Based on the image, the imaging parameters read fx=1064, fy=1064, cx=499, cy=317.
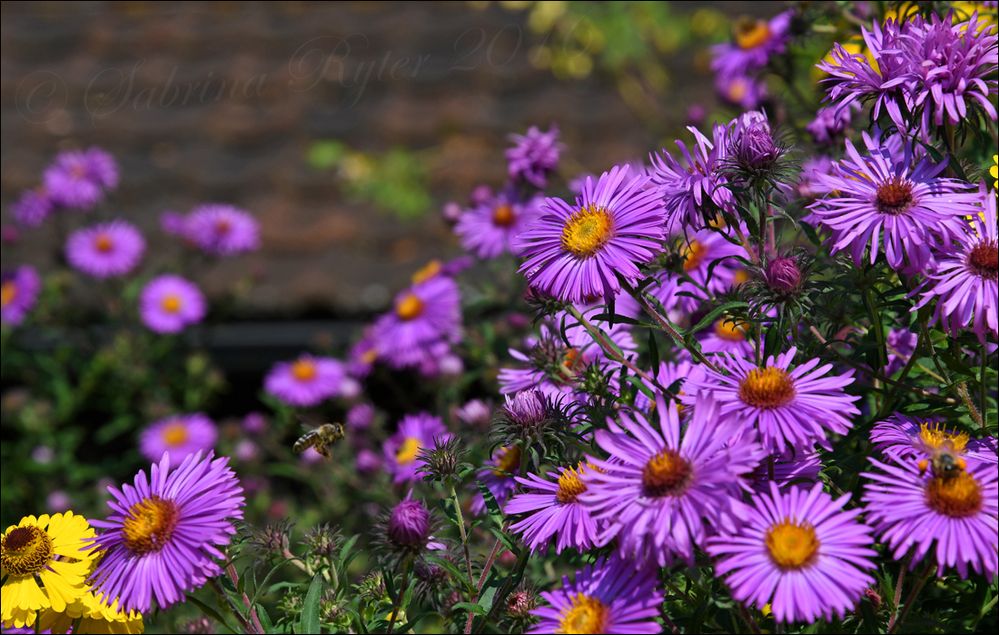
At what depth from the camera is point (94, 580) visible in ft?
4.51

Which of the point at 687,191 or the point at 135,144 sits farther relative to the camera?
the point at 135,144

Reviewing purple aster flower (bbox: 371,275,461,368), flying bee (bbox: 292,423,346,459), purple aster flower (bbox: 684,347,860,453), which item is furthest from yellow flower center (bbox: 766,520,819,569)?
purple aster flower (bbox: 371,275,461,368)

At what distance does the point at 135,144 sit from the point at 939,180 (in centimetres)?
392

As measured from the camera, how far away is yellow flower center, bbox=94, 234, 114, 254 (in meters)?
3.76

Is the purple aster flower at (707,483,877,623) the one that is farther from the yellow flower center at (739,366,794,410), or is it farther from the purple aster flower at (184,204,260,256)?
the purple aster flower at (184,204,260,256)

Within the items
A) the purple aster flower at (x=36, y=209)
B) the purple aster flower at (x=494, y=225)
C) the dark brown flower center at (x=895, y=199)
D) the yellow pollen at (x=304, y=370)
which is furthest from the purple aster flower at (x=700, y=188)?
the purple aster flower at (x=36, y=209)

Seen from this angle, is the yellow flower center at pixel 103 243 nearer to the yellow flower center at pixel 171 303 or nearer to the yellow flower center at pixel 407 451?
the yellow flower center at pixel 171 303

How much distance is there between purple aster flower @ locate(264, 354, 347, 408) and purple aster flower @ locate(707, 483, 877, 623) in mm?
2221

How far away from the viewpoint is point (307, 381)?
339 centimetres

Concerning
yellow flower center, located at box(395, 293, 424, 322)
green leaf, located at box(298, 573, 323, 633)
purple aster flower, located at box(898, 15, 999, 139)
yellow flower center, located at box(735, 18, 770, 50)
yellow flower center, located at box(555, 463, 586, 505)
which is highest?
yellow flower center, located at box(735, 18, 770, 50)

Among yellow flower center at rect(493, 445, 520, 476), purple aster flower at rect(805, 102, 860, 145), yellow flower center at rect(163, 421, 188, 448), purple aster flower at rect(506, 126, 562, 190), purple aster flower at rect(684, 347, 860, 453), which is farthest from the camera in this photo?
yellow flower center at rect(163, 421, 188, 448)

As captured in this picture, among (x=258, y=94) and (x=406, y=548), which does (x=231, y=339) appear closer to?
(x=258, y=94)

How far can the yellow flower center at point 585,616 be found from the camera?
1140mm

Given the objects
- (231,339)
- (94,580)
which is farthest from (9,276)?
(94,580)
